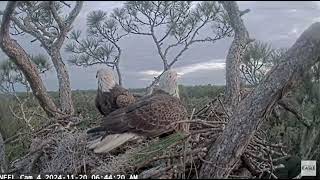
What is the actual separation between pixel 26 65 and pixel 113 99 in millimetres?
1068

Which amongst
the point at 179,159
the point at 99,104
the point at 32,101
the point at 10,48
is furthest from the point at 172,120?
the point at 32,101

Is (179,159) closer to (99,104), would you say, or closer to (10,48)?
(99,104)

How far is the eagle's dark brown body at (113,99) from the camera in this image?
5.07 meters

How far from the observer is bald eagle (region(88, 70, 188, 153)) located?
402cm

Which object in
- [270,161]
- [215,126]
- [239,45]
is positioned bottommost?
[270,161]

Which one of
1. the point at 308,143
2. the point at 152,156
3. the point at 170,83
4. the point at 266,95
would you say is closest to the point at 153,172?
the point at 152,156

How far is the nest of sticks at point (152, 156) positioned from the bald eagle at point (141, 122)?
0.09 meters

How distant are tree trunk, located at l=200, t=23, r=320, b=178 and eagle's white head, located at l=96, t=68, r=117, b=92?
2148 mm

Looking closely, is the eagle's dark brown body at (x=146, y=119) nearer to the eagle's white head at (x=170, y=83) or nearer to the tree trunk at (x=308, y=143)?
the eagle's white head at (x=170, y=83)

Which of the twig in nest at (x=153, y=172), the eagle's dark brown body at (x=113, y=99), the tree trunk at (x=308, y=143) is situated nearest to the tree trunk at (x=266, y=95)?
the twig in nest at (x=153, y=172)

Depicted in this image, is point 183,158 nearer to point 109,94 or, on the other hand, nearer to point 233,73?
point 233,73

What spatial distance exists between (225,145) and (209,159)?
161 mm

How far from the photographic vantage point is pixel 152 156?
11.8ft

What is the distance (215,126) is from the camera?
415 cm
